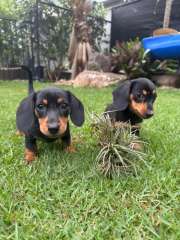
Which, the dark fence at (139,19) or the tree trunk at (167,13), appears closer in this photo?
the tree trunk at (167,13)

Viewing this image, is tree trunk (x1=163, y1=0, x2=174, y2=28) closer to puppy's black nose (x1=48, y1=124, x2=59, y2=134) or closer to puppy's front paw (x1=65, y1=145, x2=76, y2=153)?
puppy's front paw (x1=65, y1=145, x2=76, y2=153)

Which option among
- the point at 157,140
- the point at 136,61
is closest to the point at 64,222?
the point at 157,140

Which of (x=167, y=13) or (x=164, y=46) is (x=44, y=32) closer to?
(x=167, y=13)

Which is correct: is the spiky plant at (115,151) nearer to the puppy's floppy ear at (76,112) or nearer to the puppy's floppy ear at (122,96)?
the puppy's floppy ear at (76,112)

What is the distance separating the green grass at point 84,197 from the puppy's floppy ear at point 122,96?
42 centimetres

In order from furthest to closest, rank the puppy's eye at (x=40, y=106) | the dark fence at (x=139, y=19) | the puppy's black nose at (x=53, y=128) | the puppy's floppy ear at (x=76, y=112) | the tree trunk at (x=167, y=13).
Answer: the dark fence at (x=139, y=19) < the tree trunk at (x=167, y=13) < the puppy's floppy ear at (x=76, y=112) < the puppy's eye at (x=40, y=106) < the puppy's black nose at (x=53, y=128)

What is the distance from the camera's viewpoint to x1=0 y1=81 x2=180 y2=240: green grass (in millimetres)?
1566

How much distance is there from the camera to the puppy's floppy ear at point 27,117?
237cm

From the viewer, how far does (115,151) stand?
218 cm

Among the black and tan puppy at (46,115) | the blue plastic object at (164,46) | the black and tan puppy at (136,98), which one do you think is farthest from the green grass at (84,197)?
the blue plastic object at (164,46)

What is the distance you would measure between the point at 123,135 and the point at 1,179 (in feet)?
2.90

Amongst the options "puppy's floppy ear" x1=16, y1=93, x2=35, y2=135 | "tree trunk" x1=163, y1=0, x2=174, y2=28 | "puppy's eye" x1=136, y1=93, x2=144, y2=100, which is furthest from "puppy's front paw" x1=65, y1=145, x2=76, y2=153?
"tree trunk" x1=163, y1=0, x2=174, y2=28

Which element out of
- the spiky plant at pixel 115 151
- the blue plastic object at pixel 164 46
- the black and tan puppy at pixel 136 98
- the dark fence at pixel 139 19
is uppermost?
the dark fence at pixel 139 19

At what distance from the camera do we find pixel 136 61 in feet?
28.9
